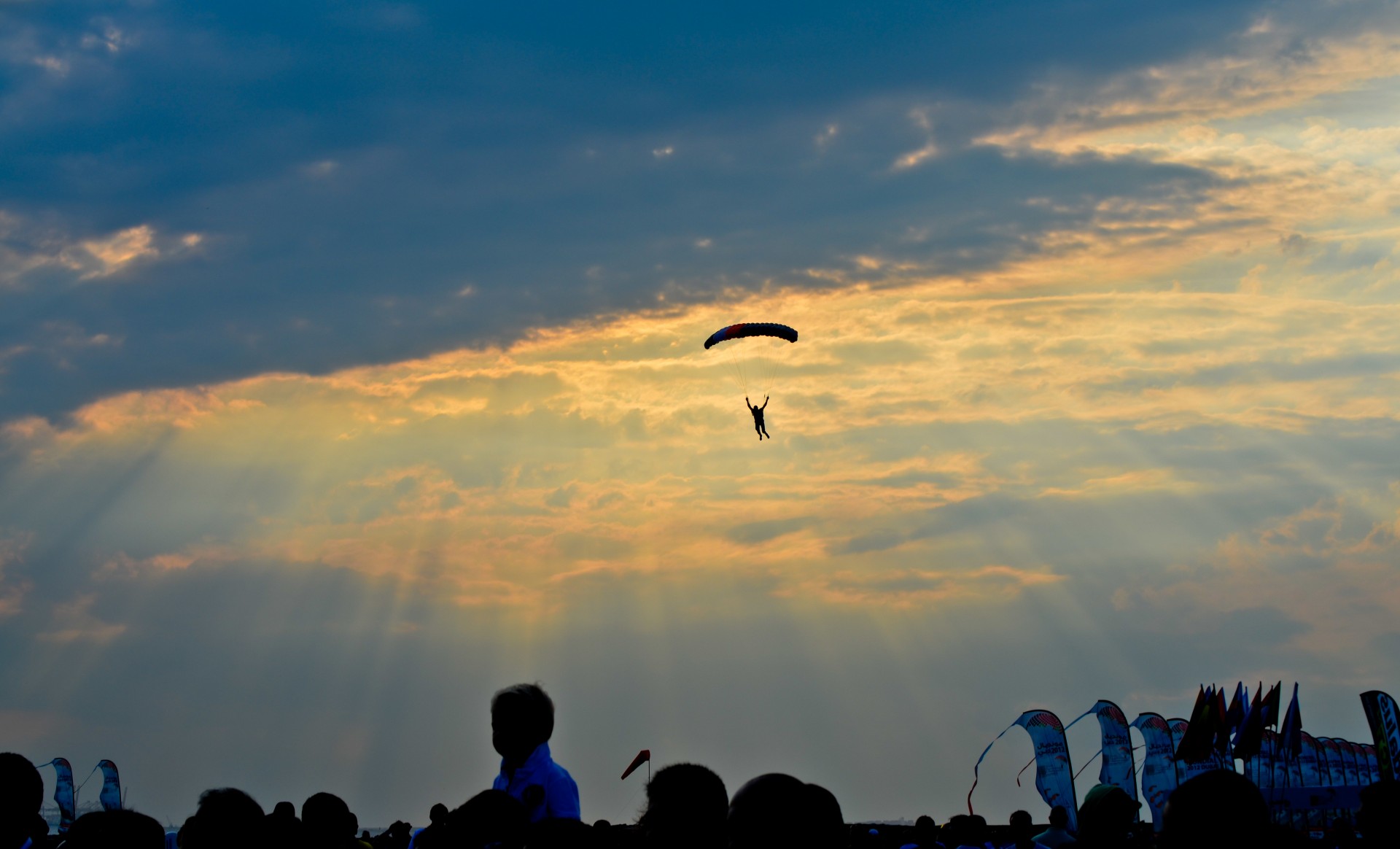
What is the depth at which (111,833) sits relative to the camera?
551 centimetres

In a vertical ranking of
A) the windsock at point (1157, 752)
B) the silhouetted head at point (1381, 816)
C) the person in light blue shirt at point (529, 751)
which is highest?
the windsock at point (1157, 752)

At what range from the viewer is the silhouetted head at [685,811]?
17.1ft

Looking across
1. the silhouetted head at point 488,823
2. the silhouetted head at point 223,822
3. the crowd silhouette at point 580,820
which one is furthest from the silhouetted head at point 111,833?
the silhouetted head at point 488,823

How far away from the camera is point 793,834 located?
4.33 meters

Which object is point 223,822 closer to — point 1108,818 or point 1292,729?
point 1108,818

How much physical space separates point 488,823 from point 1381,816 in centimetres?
443

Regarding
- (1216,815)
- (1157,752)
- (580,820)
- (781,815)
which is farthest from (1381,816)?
(1157,752)

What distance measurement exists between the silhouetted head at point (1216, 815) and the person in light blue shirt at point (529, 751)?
4.56m

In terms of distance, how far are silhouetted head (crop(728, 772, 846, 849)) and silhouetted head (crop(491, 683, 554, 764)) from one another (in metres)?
3.70

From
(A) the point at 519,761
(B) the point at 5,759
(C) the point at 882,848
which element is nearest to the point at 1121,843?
(A) the point at 519,761

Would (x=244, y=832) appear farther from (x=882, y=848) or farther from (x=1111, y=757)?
(x=1111, y=757)

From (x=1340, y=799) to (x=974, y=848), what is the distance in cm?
2753

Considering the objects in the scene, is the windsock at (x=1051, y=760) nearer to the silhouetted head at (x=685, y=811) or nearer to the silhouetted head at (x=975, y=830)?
the silhouetted head at (x=975, y=830)

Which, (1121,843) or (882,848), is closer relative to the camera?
(1121,843)
